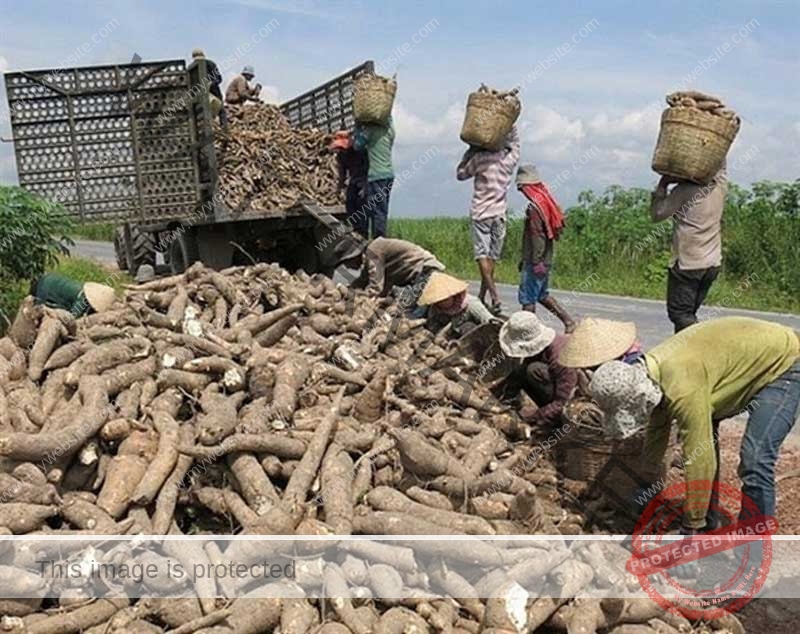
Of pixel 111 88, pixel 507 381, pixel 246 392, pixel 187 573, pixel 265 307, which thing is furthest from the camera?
pixel 111 88

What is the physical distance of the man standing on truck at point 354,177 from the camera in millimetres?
8727

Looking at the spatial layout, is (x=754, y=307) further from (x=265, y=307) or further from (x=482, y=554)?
(x=482, y=554)

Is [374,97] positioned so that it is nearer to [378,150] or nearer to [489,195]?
[378,150]

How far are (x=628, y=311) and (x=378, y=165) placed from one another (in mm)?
4539

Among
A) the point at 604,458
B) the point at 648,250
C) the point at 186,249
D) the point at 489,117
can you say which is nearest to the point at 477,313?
the point at 489,117

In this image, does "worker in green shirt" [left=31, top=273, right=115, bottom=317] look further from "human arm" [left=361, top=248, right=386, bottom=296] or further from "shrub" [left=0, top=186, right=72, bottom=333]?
"human arm" [left=361, top=248, right=386, bottom=296]

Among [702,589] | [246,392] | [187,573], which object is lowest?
[702,589]

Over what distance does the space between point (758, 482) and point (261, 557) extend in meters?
2.07

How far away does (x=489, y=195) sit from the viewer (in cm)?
737

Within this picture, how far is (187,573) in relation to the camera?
3273mm

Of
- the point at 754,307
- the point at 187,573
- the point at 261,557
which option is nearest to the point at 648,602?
the point at 261,557

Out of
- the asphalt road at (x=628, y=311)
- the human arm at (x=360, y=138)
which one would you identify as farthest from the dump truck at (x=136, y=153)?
the asphalt road at (x=628, y=311)

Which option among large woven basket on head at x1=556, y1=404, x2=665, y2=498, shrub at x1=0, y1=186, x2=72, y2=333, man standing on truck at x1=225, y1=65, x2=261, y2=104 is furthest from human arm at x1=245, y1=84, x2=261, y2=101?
large woven basket on head at x1=556, y1=404, x2=665, y2=498

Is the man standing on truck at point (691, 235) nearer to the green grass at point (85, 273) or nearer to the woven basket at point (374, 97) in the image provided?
the woven basket at point (374, 97)
